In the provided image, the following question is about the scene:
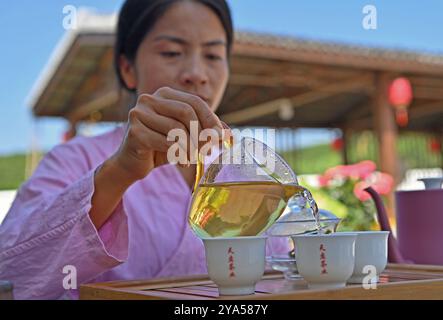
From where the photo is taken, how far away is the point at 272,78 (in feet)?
23.7

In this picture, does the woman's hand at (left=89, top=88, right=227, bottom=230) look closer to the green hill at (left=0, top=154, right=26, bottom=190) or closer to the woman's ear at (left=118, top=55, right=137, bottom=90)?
the woman's ear at (left=118, top=55, right=137, bottom=90)

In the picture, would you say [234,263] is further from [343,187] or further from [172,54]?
[343,187]

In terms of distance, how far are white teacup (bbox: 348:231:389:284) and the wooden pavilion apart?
4704mm

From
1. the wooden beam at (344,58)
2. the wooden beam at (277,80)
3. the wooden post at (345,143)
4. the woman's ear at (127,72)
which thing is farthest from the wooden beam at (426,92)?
the woman's ear at (127,72)

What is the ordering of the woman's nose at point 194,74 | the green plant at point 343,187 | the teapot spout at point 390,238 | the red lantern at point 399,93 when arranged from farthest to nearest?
the red lantern at point 399,93 < the green plant at point 343,187 < the woman's nose at point 194,74 < the teapot spout at point 390,238

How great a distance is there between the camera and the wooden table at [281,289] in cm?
72

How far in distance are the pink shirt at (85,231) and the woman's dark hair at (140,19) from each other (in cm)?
22

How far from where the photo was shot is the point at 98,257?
38.9 inches

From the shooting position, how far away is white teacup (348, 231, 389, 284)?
0.90 meters

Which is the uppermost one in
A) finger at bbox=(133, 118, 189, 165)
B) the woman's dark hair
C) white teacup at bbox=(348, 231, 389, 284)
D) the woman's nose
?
the woman's dark hair

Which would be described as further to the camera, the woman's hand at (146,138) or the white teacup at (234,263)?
the woman's hand at (146,138)

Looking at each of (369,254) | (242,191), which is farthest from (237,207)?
(369,254)

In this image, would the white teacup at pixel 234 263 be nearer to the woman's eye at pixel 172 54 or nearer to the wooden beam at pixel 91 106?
the woman's eye at pixel 172 54

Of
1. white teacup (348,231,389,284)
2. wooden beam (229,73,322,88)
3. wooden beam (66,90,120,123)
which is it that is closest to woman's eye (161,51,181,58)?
white teacup (348,231,389,284)
